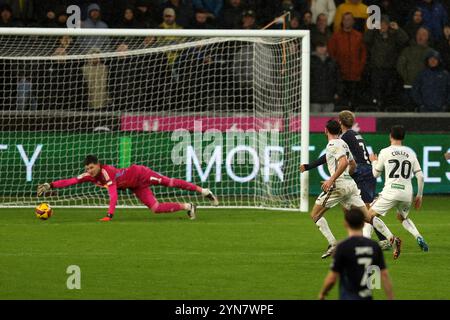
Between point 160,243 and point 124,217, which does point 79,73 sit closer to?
point 124,217

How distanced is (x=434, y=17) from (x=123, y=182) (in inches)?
338

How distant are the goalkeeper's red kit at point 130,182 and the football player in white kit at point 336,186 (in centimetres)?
431

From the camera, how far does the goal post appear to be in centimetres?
2005

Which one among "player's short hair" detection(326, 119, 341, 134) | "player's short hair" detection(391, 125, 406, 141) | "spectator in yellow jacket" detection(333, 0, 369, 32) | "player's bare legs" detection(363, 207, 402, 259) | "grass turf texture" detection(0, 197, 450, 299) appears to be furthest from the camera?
"spectator in yellow jacket" detection(333, 0, 369, 32)

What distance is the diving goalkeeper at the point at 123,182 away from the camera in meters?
17.3

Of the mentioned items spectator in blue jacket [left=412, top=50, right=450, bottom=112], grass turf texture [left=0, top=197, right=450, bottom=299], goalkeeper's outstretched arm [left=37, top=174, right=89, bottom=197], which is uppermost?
spectator in blue jacket [left=412, top=50, right=450, bottom=112]

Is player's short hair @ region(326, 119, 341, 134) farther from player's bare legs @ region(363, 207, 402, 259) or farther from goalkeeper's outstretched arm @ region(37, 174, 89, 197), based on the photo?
goalkeeper's outstretched arm @ region(37, 174, 89, 197)

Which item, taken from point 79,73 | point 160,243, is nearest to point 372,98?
point 79,73

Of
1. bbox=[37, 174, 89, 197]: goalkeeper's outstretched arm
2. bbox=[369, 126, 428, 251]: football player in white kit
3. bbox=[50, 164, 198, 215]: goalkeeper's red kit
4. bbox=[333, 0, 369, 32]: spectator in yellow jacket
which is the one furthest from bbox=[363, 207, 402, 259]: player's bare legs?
bbox=[333, 0, 369, 32]: spectator in yellow jacket

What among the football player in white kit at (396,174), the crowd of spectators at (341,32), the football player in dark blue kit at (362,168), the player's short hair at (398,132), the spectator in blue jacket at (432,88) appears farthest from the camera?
the spectator in blue jacket at (432,88)

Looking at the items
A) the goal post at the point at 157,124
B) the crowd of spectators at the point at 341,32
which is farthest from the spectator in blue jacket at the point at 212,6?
the goal post at the point at 157,124

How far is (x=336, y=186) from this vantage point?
13.8 meters

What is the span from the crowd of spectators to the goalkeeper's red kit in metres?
4.39

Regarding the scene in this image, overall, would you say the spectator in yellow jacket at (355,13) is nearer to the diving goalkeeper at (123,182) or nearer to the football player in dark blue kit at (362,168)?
the diving goalkeeper at (123,182)
